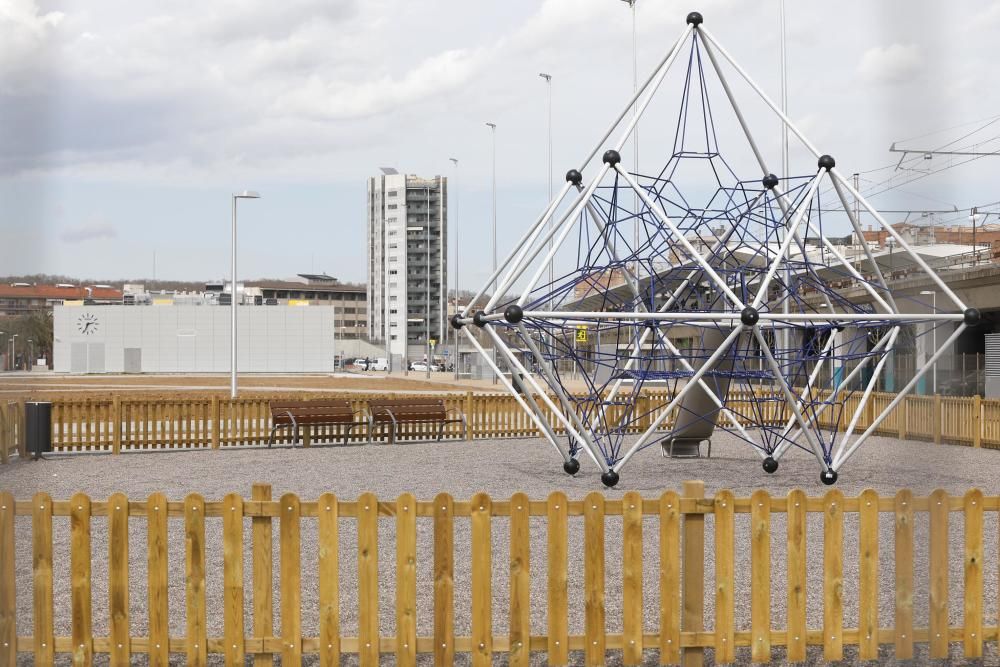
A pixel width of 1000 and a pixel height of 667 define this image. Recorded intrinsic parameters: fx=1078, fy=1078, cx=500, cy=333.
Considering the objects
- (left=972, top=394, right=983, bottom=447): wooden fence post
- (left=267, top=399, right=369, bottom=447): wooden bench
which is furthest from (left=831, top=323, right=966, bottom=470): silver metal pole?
(left=267, top=399, right=369, bottom=447): wooden bench

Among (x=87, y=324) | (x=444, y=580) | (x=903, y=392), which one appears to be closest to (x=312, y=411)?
(x=903, y=392)

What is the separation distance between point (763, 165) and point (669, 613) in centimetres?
1171

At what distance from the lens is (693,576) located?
217 inches

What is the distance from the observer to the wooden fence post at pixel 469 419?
22.7m

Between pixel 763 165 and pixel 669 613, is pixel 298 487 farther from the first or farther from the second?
pixel 669 613

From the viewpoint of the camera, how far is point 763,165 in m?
16.1

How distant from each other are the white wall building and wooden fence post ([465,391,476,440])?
74.0 m

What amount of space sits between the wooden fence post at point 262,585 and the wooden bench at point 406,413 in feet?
51.9

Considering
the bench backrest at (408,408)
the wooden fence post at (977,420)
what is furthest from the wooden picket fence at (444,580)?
the bench backrest at (408,408)

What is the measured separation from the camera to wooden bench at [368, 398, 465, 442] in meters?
21.5

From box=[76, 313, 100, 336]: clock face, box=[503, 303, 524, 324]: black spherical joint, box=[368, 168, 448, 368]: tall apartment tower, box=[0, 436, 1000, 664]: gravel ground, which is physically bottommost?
box=[0, 436, 1000, 664]: gravel ground

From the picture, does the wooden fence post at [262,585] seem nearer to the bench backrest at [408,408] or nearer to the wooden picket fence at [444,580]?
the wooden picket fence at [444,580]

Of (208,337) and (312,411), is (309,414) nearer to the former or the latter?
(312,411)

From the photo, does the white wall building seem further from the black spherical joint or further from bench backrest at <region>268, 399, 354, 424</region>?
the black spherical joint
